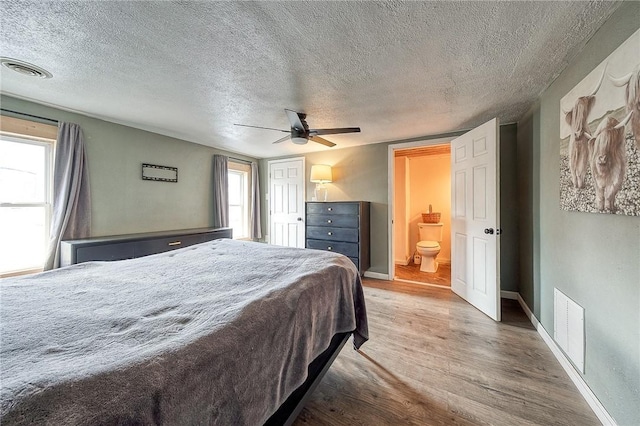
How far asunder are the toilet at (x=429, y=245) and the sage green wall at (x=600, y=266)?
2.07 m

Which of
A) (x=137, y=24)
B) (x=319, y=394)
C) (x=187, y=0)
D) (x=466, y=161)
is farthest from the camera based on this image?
(x=466, y=161)

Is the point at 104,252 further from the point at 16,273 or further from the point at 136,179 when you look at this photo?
the point at 136,179

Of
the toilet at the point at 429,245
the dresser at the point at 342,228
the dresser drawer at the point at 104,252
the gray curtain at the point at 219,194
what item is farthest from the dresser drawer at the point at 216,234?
the toilet at the point at 429,245

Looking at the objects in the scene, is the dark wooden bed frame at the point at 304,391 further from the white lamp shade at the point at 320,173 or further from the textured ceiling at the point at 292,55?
the white lamp shade at the point at 320,173

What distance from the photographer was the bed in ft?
1.80

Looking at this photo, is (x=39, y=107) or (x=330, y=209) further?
(x=330, y=209)

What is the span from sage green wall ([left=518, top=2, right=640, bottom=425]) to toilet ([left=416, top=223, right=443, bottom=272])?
2068 mm

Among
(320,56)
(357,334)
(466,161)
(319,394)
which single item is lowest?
(319,394)

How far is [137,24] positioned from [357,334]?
8.09ft

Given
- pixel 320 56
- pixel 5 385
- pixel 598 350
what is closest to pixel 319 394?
pixel 5 385

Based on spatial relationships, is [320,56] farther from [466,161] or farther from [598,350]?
[598,350]

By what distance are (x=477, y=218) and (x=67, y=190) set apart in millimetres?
4566

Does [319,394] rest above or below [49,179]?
below

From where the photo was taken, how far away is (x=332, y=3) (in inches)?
50.4
